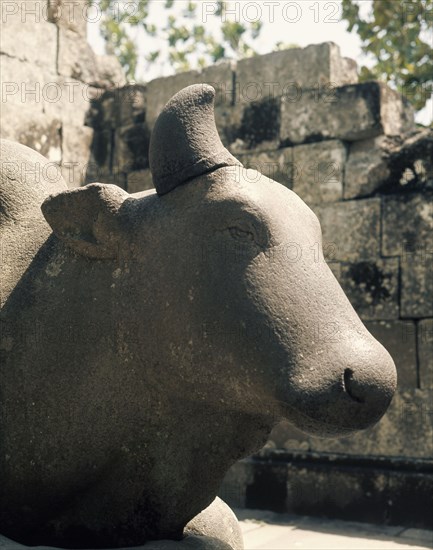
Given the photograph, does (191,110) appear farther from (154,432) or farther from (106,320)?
(154,432)

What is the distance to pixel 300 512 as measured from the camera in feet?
18.4

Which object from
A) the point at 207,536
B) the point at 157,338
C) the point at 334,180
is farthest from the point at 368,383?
the point at 334,180

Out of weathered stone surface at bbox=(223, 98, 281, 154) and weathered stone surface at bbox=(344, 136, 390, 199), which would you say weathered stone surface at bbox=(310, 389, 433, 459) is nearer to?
weathered stone surface at bbox=(344, 136, 390, 199)

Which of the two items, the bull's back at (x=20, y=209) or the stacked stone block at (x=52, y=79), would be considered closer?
the bull's back at (x=20, y=209)

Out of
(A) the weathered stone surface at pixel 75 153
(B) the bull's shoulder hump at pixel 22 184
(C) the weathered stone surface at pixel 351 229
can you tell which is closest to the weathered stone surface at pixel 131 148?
(A) the weathered stone surface at pixel 75 153

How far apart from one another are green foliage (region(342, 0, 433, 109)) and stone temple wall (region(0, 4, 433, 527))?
3.61m

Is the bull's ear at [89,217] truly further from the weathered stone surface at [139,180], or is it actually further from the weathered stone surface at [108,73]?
the weathered stone surface at [108,73]

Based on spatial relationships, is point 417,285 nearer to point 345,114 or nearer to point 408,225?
point 408,225

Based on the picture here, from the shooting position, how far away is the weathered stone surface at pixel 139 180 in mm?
6508

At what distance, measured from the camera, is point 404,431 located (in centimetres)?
538

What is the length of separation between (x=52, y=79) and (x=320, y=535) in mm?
3254

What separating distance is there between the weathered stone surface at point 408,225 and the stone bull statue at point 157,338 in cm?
297

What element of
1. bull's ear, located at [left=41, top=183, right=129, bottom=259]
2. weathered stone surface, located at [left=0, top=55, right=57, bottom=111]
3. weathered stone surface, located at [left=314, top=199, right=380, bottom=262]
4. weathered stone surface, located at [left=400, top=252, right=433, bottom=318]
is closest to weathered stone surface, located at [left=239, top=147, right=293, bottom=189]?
weathered stone surface, located at [left=314, top=199, right=380, bottom=262]

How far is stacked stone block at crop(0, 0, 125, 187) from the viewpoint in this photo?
5602 mm
